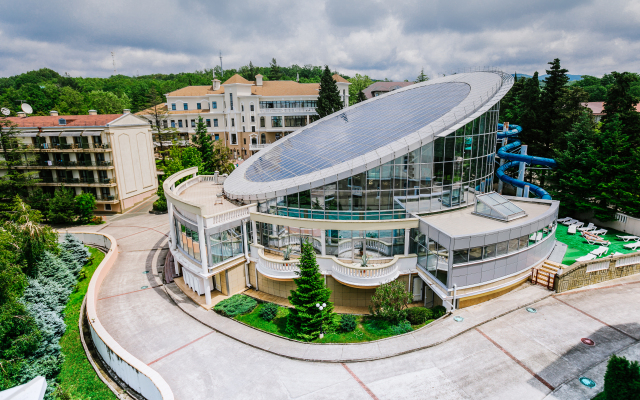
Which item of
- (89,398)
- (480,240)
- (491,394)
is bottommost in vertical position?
(89,398)

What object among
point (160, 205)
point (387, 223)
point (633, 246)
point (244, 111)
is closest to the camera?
point (387, 223)

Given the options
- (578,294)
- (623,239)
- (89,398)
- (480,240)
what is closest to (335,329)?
(480,240)

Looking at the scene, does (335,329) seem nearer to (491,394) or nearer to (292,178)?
(491,394)

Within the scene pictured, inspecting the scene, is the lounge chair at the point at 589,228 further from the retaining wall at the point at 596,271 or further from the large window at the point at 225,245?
the large window at the point at 225,245

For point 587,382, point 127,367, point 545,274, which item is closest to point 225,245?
point 127,367

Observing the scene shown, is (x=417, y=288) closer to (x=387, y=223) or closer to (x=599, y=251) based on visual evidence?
(x=387, y=223)

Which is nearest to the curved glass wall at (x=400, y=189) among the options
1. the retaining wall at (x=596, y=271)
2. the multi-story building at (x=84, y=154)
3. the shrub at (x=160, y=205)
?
the retaining wall at (x=596, y=271)
